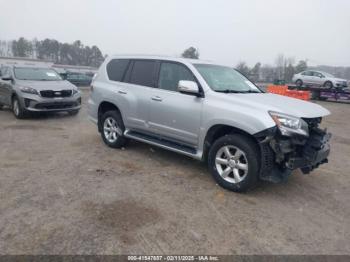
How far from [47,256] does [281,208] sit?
9.47 ft

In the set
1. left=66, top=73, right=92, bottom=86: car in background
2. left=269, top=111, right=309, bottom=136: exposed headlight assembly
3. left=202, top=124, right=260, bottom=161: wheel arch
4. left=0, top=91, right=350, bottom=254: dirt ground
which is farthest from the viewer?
left=66, top=73, right=92, bottom=86: car in background

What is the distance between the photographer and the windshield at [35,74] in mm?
10484

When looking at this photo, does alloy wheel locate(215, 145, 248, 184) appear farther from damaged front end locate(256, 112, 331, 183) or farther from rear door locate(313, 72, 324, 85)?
rear door locate(313, 72, 324, 85)

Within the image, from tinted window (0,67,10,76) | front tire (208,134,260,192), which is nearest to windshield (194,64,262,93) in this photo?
front tire (208,134,260,192)

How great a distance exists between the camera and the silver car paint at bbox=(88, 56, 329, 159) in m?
4.32

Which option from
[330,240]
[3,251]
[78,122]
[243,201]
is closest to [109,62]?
[78,122]

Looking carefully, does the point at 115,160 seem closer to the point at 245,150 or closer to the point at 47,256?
the point at 245,150

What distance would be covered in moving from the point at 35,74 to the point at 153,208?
28.2 feet

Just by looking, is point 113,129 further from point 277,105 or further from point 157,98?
point 277,105

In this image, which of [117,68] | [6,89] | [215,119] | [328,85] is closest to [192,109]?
[215,119]

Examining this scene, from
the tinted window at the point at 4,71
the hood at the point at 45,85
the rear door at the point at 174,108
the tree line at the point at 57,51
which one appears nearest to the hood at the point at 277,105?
the rear door at the point at 174,108

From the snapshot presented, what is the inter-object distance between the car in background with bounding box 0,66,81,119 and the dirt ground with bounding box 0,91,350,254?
140 inches

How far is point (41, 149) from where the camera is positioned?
21.5 feet

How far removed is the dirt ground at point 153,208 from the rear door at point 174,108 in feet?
2.20
